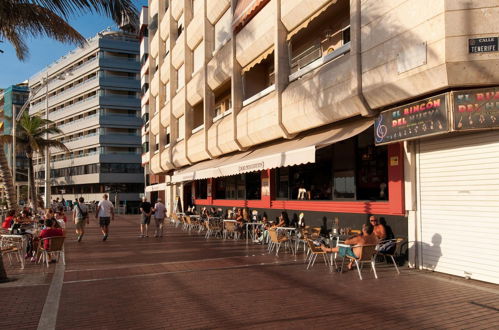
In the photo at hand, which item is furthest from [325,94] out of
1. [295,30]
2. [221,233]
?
[221,233]

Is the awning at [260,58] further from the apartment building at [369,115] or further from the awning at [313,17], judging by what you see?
the awning at [313,17]

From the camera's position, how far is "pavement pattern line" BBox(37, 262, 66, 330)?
231 inches

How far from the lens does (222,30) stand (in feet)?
66.3

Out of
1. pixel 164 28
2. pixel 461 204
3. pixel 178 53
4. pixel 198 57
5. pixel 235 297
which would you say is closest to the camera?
pixel 235 297

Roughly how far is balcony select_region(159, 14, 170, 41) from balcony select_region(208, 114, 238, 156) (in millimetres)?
13427

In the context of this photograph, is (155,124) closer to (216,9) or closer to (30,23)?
(216,9)

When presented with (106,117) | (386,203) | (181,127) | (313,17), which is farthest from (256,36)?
(106,117)

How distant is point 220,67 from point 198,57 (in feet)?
17.1

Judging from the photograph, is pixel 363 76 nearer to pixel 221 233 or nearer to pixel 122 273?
pixel 122 273

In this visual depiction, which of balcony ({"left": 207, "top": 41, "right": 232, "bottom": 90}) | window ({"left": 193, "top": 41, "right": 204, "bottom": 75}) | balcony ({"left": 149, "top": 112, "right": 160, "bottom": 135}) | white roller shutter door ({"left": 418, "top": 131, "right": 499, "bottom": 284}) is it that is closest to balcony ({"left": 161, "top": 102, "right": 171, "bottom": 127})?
balcony ({"left": 149, "top": 112, "right": 160, "bottom": 135})

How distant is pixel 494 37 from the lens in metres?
7.32

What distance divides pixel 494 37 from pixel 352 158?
17.7ft

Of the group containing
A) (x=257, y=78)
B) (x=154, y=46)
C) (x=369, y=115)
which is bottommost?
Answer: (x=369, y=115)

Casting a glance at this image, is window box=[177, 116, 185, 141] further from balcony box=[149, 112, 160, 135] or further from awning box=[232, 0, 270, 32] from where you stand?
awning box=[232, 0, 270, 32]
